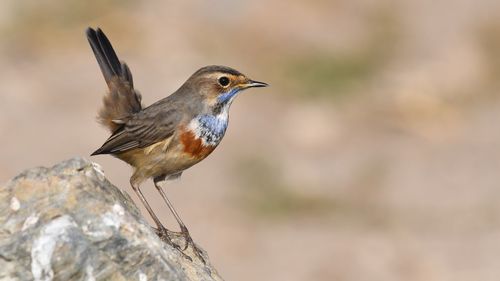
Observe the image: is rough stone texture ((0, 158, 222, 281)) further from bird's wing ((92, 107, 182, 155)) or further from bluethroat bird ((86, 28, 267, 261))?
bird's wing ((92, 107, 182, 155))

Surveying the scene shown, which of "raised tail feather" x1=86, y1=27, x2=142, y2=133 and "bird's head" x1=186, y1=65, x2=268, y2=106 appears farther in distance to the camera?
"raised tail feather" x1=86, y1=27, x2=142, y2=133

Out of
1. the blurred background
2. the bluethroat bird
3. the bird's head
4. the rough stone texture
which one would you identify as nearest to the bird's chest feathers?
the bluethroat bird

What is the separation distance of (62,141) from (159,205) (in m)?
2.18

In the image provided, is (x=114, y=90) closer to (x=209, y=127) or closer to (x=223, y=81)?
(x=223, y=81)

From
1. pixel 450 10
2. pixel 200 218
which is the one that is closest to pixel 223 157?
pixel 200 218

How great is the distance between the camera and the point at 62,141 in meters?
Answer: 15.0

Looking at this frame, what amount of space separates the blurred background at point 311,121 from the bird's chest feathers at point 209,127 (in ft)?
16.0

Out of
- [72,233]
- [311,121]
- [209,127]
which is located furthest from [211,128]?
[311,121]

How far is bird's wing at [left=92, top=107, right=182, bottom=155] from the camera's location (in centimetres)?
769

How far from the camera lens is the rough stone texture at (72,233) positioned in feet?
17.2

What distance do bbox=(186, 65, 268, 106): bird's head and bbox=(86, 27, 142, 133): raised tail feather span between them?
46cm

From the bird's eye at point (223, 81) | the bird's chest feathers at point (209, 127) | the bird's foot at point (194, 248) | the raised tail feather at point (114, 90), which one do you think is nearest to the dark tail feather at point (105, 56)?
the raised tail feather at point (114, 90)

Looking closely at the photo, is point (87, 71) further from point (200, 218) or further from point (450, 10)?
point (450, 10)

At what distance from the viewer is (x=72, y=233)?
527cm
